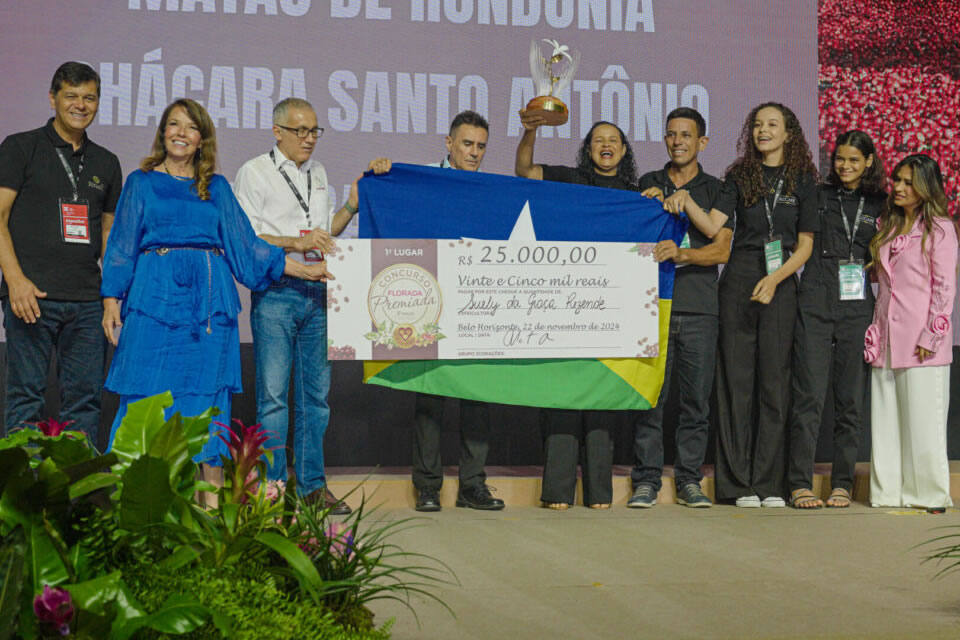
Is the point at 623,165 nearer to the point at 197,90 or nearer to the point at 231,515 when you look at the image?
the point at 197,90

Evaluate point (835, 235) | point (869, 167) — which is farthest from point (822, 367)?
point (869, 167)

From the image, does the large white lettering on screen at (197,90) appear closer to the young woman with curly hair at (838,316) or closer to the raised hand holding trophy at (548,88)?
the raised hand holding trophy at (548,88)

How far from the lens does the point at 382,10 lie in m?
5.04

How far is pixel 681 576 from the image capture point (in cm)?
291

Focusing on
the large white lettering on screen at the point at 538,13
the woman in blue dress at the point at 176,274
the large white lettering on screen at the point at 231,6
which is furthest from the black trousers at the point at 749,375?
the large white lettering on screen at the point at 231,6

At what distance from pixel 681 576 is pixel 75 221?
2.51m

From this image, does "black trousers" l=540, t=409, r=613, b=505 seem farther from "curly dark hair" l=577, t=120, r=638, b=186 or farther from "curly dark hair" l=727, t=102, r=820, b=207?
"curly dark hair" l=727, t=102, r=820, b=207

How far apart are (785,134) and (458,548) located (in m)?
2.29

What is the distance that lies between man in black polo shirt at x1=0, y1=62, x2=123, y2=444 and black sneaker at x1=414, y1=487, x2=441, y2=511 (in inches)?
50.1

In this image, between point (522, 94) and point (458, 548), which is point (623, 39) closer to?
point (522, 94)

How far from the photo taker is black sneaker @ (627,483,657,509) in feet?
13.8

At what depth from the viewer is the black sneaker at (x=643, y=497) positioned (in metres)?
4.21

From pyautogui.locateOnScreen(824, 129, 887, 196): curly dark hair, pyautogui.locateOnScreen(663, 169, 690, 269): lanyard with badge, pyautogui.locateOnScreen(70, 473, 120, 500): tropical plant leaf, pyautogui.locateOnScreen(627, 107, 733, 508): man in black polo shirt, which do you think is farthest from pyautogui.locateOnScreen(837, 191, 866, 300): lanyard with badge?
pyautogui.locateOnScreen(70, 473, 120, 500): tropical plant leaf

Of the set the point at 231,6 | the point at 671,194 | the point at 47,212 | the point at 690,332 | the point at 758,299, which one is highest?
the point at 231,6
